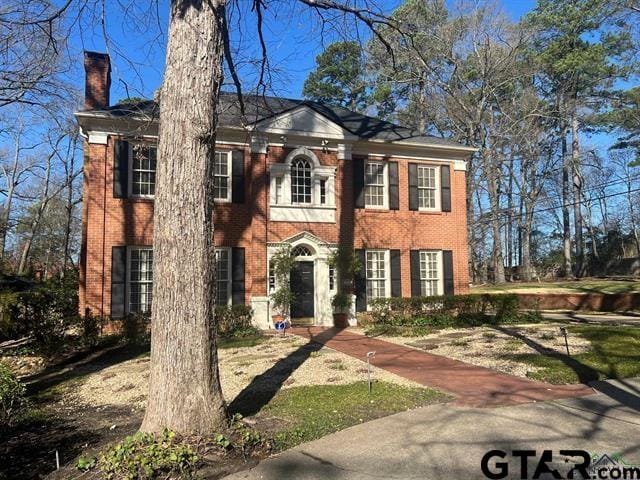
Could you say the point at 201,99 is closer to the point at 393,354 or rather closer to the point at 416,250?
the point at 393,354

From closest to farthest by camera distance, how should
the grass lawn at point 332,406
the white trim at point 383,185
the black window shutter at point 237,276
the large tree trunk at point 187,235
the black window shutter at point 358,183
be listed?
the large tree trunk at point 187,235
the grass lawn at point 332,406
the black window shutter at point 237,276
the black window shutter at point 358,183
the white trim at point 383,185

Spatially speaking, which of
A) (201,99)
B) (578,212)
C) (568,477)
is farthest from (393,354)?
(578,212)

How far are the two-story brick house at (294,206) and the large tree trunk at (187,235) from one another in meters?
8.48

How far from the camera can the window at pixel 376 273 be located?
1677 cm

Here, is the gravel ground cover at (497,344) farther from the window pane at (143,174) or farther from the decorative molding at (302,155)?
the window pane at (143,174)

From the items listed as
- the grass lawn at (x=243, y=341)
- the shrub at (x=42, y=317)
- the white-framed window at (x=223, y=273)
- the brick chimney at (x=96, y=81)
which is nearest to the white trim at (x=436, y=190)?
the white-framed window at (x=223, y=273)

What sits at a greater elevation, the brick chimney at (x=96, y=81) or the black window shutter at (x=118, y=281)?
the brick chimney at (x=96, y=81)

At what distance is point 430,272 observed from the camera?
1759 cm

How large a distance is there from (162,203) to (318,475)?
9.46 ft

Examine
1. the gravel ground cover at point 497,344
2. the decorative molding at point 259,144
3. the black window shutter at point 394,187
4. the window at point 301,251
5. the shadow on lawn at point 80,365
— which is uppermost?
the decorative molding at point 259,144

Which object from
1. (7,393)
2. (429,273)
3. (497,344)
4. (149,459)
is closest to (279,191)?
(429,273)

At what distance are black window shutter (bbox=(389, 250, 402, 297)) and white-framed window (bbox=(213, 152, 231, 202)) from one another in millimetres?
5792

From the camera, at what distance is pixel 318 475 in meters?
4.16

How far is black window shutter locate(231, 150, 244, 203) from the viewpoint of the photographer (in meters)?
15.4
